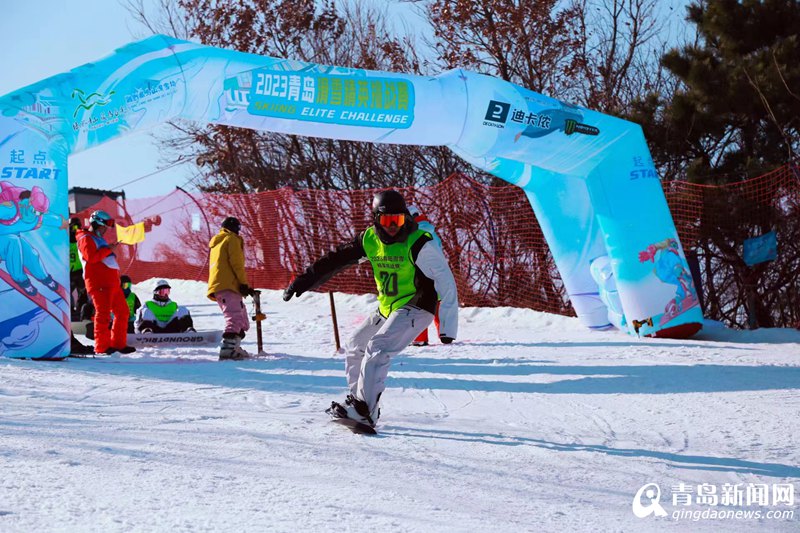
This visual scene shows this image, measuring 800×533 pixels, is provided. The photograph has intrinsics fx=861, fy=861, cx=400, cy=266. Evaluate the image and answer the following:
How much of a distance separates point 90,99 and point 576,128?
210 inches

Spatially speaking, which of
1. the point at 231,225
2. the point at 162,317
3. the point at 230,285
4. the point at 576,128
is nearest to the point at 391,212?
the point at 230,285

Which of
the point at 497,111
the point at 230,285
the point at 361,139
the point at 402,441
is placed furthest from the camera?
the point at 497,111

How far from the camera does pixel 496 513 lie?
12.0 ft

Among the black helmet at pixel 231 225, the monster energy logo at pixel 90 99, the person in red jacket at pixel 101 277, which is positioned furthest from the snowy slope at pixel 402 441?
the monster energy logo at pixel 90 99

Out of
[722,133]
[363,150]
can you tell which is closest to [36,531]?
[722,133]

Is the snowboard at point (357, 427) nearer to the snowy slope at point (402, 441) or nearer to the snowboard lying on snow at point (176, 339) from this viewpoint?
the snowy slope at point (402, 441)

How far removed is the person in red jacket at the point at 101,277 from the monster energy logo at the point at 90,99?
1175mm

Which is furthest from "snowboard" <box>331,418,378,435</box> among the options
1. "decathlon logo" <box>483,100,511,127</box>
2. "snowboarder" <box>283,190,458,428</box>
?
"decathlon logo" <box>483,100,511,127</box>

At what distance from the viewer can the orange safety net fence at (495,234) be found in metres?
12.3

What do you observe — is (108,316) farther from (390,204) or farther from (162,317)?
(390,204)

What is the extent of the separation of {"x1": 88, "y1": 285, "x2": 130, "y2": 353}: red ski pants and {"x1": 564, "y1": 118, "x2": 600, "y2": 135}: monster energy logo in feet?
17.4

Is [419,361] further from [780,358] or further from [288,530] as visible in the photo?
[288,530]

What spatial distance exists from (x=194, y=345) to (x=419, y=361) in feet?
9.87

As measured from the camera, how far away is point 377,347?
5.28m
